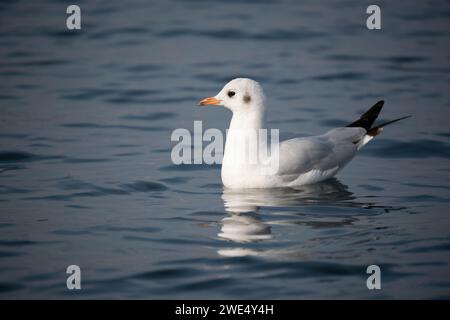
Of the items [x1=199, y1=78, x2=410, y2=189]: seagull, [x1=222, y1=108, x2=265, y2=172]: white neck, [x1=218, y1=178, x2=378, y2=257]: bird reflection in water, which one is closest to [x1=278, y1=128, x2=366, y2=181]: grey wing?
[x1=199, y1=78, x2=410, y2=189]: seagull

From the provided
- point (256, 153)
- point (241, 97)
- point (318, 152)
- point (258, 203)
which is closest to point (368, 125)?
point (318, 152)

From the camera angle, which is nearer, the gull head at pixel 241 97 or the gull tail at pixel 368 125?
the gull head at pixel 241 97

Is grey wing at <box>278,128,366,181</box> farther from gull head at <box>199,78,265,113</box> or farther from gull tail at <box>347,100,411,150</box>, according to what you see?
gull head at <box>199,78,265,113</box>

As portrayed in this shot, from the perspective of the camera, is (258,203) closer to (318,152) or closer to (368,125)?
(318,152)

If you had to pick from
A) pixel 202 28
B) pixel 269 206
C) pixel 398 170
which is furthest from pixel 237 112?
pixel 202 28

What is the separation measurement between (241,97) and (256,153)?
0.66 m

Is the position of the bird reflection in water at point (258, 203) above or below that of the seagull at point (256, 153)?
below

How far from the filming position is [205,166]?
35.5 feet

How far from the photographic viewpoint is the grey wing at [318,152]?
948 cm

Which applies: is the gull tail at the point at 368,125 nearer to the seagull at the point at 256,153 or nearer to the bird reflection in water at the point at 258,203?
the bird reflection in water at the point at 258,203

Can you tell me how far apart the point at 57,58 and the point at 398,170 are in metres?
8.74

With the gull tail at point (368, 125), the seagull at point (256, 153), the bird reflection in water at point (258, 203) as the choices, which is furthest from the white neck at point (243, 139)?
the gull tail at point (368, 125)
